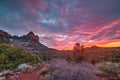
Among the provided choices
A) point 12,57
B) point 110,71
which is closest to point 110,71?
point 110,71

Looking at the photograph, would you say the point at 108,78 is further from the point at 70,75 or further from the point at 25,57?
the point at 25,57

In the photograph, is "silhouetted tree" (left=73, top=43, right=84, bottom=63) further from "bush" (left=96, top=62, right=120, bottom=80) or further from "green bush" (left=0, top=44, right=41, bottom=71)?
"green bush" (left=0, top=44, right=41, bottom=71)

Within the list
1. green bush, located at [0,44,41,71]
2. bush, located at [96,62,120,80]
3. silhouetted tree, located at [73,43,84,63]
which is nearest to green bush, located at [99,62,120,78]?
bush, located at [96,62,120,80]

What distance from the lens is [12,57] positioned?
2064 centimetres

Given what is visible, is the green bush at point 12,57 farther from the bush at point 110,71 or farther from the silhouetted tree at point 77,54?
the bush at point 110,71

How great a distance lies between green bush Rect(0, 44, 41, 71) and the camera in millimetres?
19406

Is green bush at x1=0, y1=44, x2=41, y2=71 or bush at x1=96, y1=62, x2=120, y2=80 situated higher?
green bush at x1=0, y1=44, x2=41, y2=71

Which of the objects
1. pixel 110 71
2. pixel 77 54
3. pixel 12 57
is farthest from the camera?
pixel 12 57

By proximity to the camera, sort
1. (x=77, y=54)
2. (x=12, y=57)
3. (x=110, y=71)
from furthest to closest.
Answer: (x=12, y=57)
(x=77, y=54)
(x=110, y=71)

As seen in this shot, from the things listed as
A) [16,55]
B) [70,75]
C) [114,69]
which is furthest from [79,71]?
[16,55]

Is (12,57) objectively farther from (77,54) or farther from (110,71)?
(110,71)

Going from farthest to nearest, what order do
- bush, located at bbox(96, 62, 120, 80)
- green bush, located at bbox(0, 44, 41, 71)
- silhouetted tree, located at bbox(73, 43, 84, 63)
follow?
1. green bush, located at bbox(0, 44, 41, 71)
2. silhouetted tree, located at bbox(73, 43, 84, 63)
3. bush, located at bbox(96, 62, 120, 80)

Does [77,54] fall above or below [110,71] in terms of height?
above

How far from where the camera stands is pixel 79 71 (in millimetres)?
9039
